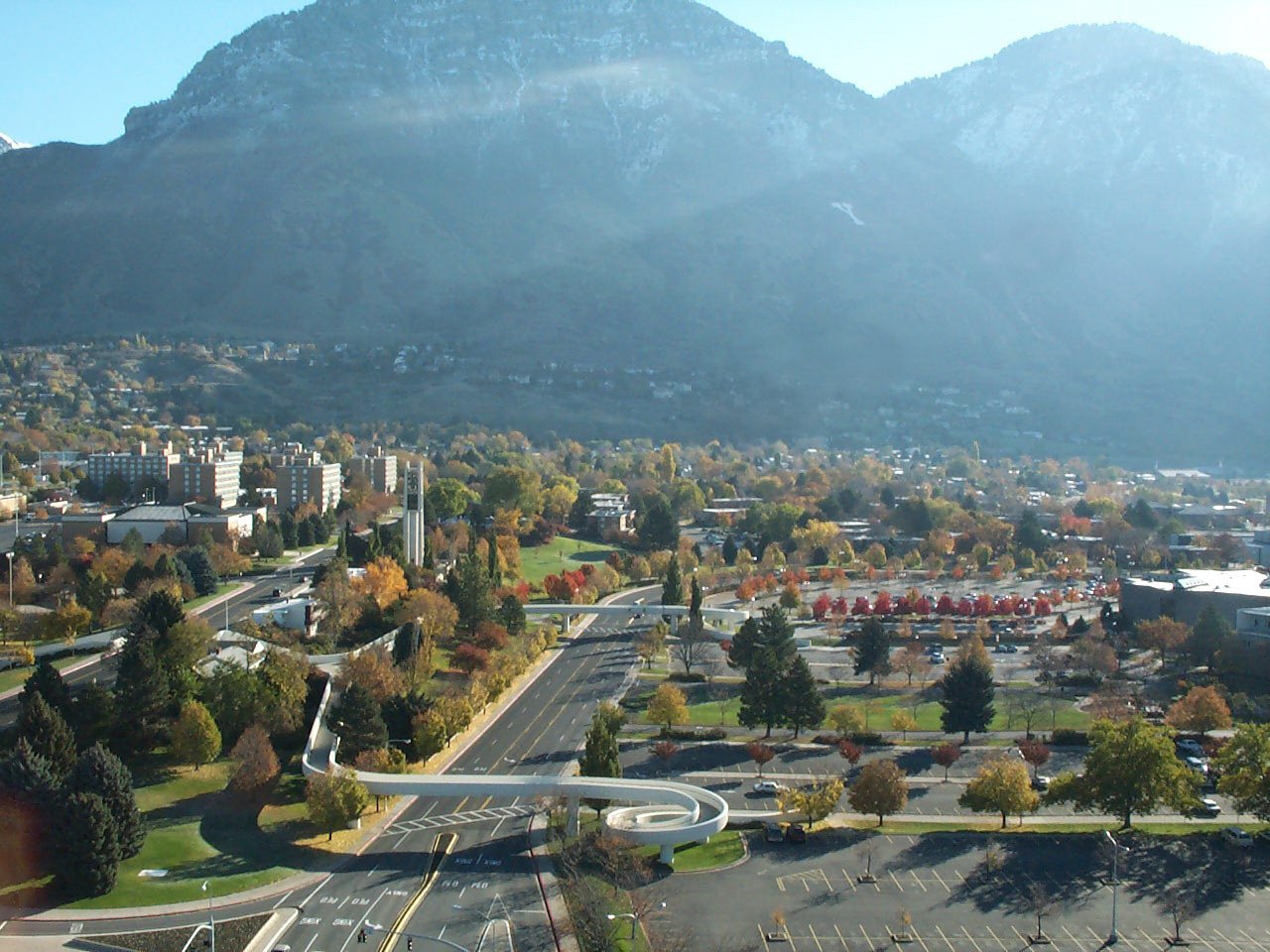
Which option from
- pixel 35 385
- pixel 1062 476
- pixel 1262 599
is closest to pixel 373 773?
pixel 1262 599

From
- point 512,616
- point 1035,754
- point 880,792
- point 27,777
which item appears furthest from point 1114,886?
point 512,616

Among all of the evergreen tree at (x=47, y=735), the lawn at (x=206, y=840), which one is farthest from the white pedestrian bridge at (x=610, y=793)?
the evergreen tree at (x=47, y=735)

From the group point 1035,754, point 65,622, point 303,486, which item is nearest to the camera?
point 1035,754

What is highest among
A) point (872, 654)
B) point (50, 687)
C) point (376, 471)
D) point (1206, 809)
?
point (50, 687)

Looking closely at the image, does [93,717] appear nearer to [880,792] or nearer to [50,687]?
[50,687]

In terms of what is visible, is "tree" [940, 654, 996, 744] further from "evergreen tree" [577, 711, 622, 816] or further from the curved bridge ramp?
"evergreen tree" [577, 711, 622, 816]

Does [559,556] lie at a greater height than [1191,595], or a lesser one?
lesser
